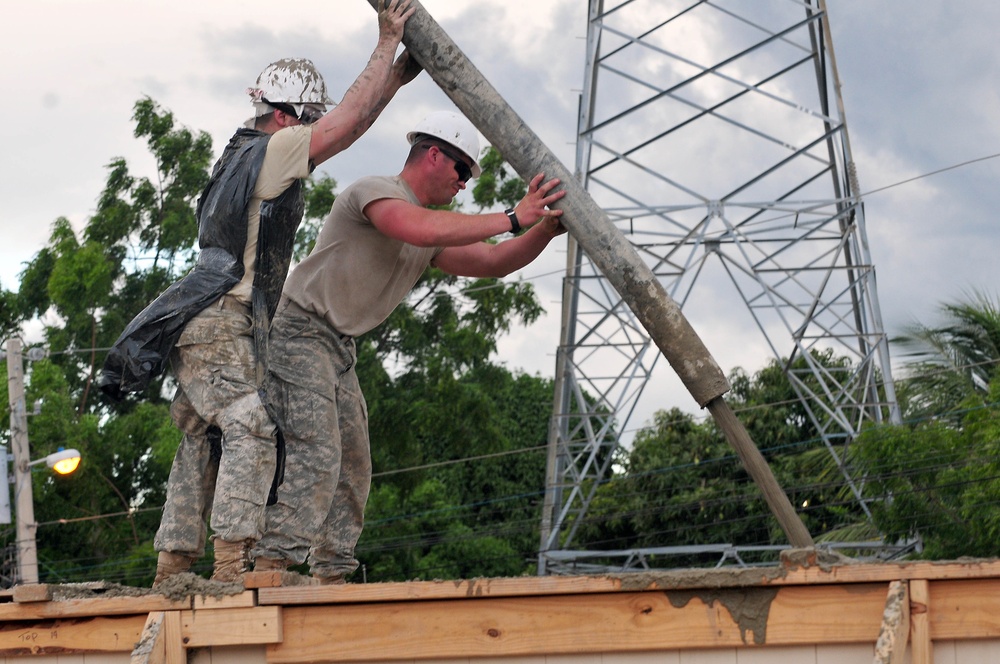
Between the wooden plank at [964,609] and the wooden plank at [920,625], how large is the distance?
3 centimetres

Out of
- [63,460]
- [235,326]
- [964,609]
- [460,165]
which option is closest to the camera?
[964,609]

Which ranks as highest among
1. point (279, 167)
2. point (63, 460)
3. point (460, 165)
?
point (63, 460)

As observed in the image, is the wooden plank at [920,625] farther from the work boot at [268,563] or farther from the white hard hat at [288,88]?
the white hard hat at [288,88]

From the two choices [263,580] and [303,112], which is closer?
[263,580]

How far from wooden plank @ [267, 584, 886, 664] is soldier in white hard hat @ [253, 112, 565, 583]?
71 cm

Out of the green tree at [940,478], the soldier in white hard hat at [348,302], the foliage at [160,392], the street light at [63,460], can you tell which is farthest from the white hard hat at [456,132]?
the foliage at [160,392]

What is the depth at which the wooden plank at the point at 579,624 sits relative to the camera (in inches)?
152

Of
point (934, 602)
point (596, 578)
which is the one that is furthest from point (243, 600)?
point (934, 602)

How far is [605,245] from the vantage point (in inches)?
190

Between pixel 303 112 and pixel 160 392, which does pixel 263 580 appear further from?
pixel 160 392

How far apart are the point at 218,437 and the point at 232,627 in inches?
31.8

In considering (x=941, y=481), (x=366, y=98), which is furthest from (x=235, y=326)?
(x=941, y=481)

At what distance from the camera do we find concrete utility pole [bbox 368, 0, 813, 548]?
185 inches

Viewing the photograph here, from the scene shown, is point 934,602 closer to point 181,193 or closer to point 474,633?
point 474,633
